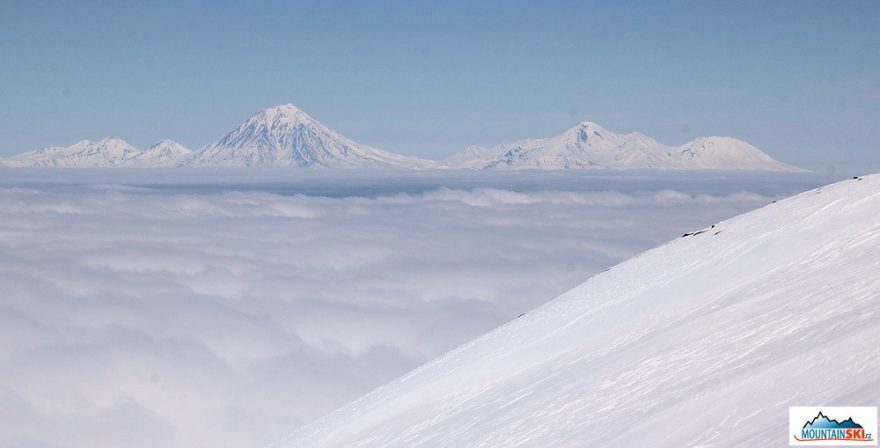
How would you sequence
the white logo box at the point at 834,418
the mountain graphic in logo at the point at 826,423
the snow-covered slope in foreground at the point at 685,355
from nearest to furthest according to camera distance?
the white logo box at the point at 834,418 → the mountain graphic in logo at the point at 826,423 → the snow-covered slope in foreground at the point at 685,355

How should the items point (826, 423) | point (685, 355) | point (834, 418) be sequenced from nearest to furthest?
point (826, 423) → point (834, 418) → point (685, 355)

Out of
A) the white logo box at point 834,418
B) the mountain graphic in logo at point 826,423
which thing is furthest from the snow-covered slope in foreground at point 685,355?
the mountain graphic in logo at point 826,423

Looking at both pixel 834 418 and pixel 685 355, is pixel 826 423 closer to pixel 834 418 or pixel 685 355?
pixel 834 418

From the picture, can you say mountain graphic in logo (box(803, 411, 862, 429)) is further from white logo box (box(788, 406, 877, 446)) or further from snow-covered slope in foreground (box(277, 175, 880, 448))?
snow-covered slope in foreground (box(277, 175, 880, 448))

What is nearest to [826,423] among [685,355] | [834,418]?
[834,418]

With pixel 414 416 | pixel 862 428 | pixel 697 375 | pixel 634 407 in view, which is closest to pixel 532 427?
pixel 634 407

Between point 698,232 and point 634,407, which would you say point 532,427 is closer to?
point 634,407

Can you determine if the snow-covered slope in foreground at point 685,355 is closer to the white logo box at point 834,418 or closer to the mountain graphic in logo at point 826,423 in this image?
the white logo box at point 834,418
